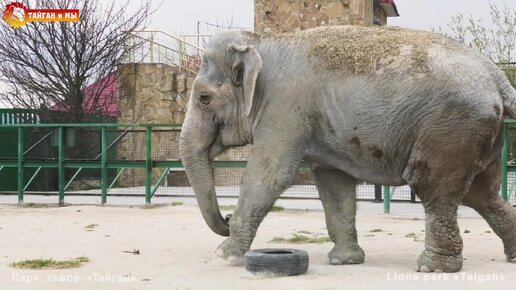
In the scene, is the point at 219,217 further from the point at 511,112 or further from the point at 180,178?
the point at 180,178

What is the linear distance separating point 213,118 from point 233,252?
3.92ft

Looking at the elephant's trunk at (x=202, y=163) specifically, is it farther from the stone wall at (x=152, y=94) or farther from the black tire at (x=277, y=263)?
the stone wall at (x=152, y=94)

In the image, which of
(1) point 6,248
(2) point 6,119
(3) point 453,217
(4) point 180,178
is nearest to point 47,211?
(4) point 180,178

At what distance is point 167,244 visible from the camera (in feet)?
28.1

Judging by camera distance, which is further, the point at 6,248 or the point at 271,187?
the point at 6,248

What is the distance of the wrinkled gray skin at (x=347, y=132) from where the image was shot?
19.6 ft

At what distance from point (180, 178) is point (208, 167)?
8.99 metres

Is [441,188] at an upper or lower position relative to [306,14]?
lower

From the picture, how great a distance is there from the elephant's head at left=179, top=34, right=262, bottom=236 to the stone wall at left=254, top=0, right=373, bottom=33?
968 centimetres

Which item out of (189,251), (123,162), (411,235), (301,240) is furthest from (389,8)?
(189,251)

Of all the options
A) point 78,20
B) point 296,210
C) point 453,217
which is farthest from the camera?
point 78,20

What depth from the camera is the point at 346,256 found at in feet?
22.5

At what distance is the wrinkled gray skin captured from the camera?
5.96 m

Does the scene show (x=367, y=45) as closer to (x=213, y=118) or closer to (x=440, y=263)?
(x=213, y=118)
